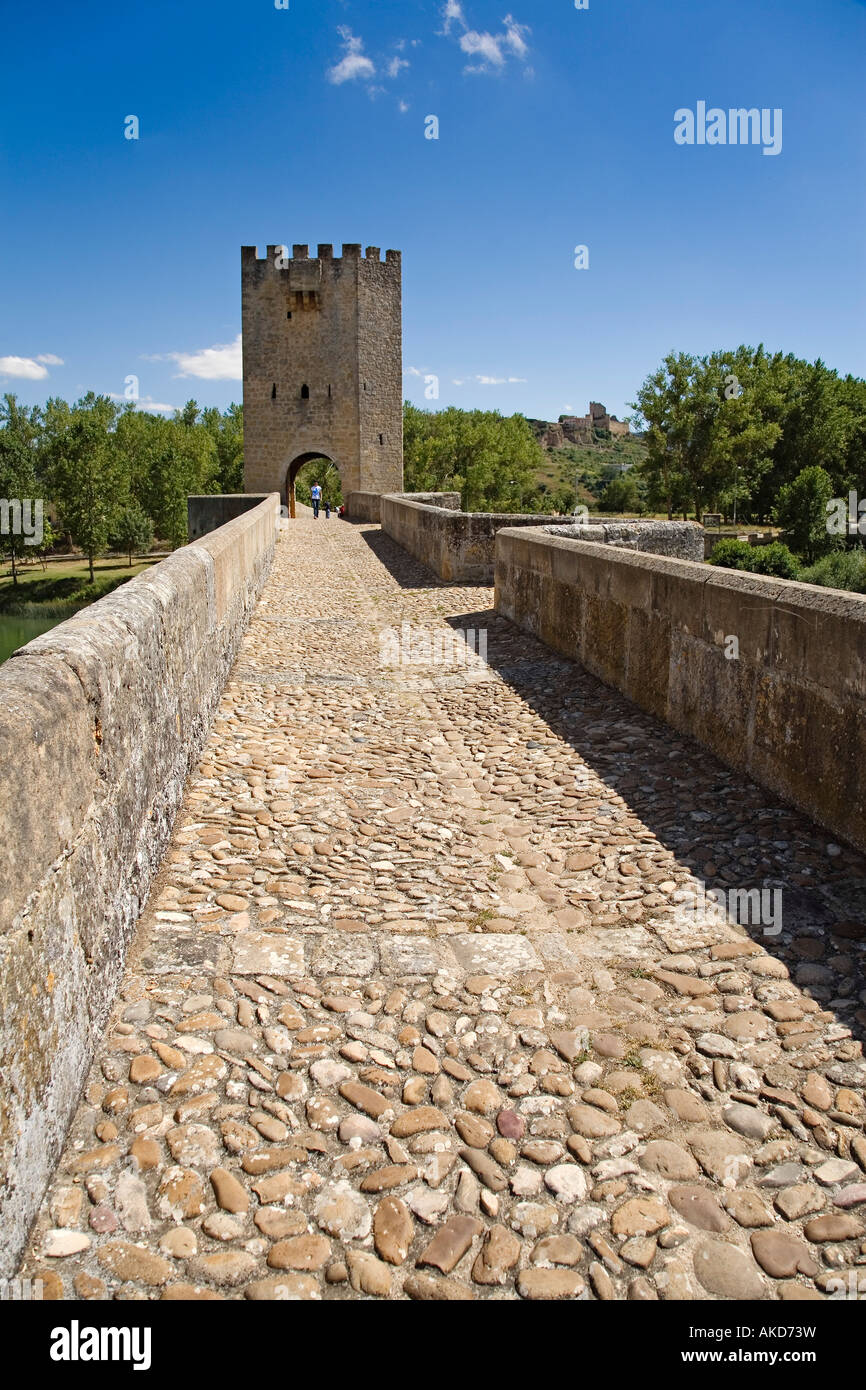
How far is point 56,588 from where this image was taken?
155 feet

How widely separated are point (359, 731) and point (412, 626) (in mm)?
3499

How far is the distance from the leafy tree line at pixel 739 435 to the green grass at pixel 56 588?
2635 cm

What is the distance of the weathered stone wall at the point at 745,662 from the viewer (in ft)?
10.8

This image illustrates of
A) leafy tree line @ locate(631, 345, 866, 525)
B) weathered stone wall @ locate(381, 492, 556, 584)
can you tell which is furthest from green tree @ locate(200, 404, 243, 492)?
weathered stone wall @ locate(381, 492, 556, 584)

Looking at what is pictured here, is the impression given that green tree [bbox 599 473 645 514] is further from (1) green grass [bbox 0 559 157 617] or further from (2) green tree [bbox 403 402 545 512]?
(1) green grass [bbox 0 559 157 617]

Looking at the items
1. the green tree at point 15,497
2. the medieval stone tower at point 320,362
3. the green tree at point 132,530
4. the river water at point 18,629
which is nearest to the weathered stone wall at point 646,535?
the medieval stone tower at point 320,362

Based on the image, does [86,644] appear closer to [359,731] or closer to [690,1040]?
[690,1040]

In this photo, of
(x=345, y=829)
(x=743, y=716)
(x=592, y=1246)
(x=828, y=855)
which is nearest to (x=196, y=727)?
(x=345, y=829)

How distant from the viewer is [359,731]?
528 centimetres

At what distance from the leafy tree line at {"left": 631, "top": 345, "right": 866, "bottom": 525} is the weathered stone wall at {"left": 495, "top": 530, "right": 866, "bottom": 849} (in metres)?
39.4

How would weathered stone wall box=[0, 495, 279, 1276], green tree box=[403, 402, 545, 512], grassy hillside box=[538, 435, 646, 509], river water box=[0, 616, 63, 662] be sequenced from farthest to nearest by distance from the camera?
grassy hillside box=[538, 435, 646, 509]
green tree box=[403, 402, 545, 512]
river water box=[0, 616, 63, 662]
weathered stone wall box=[0, 495, 279, 1276]

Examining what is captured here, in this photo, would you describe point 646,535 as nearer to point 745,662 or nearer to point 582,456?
point 745,662

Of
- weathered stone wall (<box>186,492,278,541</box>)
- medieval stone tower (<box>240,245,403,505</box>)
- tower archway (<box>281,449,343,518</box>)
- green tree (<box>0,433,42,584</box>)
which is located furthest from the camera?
green tree (<box>0,433,42,584</box>)

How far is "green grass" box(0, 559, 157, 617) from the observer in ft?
143
